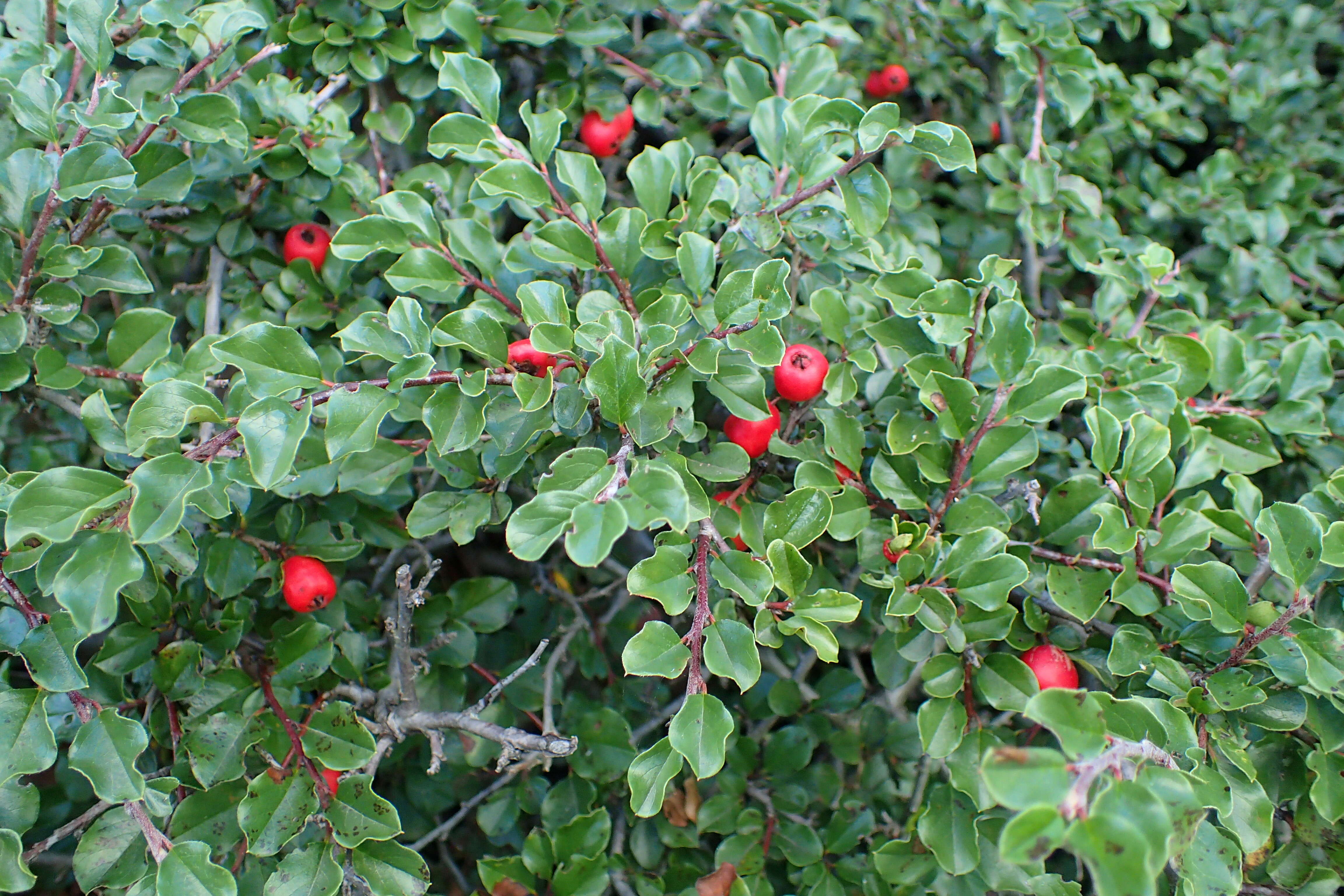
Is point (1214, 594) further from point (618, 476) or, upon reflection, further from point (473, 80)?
point (473, 80)

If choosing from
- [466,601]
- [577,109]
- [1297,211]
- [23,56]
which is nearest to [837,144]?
[577,109]

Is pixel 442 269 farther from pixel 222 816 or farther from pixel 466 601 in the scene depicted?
pixel 222 816

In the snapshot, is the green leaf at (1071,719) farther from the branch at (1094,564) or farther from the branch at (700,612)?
the branch at (1094,564)

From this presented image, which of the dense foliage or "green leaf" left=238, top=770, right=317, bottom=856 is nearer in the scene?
the dense foliage

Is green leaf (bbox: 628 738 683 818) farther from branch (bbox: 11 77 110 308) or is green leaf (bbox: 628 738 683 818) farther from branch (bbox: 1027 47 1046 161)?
branch (bbox: 1027 47 1046 161)

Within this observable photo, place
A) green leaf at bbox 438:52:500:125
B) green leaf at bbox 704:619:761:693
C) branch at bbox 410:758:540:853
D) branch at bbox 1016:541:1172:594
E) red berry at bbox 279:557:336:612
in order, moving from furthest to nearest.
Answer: branch at bbox 410:758:540:853 → red berry at bbox 279:557:336:612 → green leaf at bbox 438:52:500:125 → branch at bbox 1016:541:1172:594 → green leaf at bbox 704:619:761:693

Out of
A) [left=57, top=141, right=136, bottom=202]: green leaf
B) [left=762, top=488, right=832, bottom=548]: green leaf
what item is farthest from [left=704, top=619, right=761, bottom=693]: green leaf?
[left=57, top=141, right=136, bottom=202]: green leaf

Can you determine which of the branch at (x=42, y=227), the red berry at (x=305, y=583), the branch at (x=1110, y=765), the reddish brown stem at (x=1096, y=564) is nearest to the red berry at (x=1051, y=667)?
the reddish brown stem at (x=1096, y=564)

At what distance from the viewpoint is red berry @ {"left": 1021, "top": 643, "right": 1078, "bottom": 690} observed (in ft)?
4.24

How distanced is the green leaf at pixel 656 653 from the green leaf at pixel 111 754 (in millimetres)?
640

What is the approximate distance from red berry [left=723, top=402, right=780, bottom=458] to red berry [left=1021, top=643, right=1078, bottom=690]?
0.52 metres

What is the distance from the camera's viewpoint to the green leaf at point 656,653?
3.33 feet

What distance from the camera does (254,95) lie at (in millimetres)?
1586

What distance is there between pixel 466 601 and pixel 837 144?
1.08 meters
